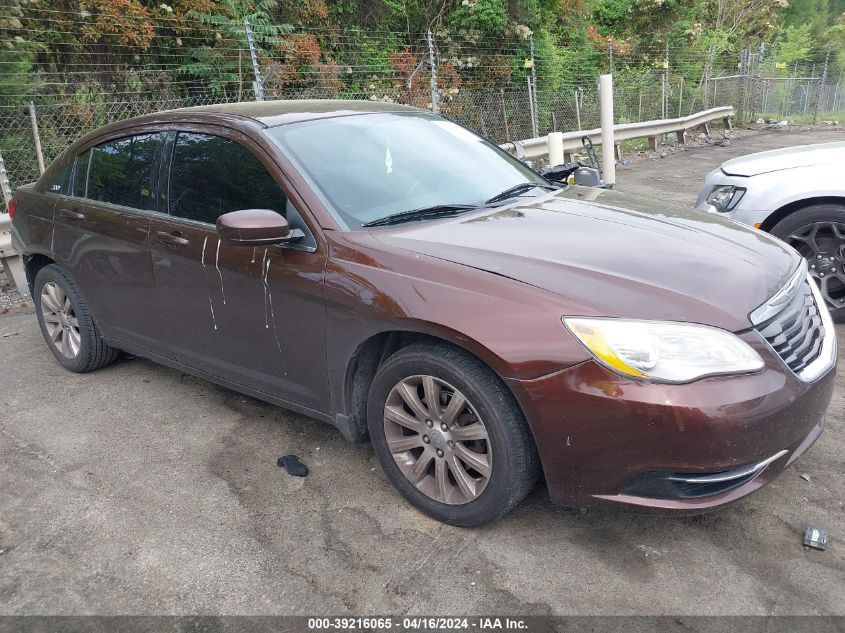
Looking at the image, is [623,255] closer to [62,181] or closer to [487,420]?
[487,420]

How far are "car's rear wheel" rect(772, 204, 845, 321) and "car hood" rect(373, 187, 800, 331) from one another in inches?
71.4

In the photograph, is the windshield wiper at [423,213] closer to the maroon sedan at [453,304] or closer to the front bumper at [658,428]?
the maroon sedan at [453,304]

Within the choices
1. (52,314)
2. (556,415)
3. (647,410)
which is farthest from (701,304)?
(52,314)

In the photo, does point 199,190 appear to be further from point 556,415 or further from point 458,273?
point 556,415

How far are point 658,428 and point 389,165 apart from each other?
185 cm

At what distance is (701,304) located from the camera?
2.52 meters

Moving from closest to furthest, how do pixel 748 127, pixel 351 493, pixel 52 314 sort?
pixel 351 493
pixel 52 314
pixel 748 127

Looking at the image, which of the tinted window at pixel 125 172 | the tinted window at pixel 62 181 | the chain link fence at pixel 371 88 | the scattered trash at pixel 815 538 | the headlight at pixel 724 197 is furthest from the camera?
the chain link fence at pixel 371 88

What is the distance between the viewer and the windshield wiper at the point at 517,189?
359cm

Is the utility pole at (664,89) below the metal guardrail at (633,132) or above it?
above

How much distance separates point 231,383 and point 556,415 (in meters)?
1.90

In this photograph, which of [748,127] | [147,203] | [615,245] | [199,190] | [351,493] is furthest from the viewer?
[748,127]

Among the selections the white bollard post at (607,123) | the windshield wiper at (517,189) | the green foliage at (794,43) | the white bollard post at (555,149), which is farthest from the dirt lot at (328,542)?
the green foliage at (794,43)

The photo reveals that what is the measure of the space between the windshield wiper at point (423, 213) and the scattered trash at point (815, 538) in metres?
1.94
